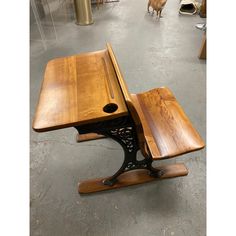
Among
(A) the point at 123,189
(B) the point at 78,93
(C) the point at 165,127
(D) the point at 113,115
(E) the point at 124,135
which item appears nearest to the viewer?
(D) the point at 113,115

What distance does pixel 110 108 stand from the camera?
0.96m

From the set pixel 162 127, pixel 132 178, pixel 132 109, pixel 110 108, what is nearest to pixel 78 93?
pixel 110 108

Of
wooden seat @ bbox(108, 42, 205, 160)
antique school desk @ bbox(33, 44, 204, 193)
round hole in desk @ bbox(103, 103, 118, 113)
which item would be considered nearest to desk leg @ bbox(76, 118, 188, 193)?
antique school desk @ bbox(33, 44, 204, 193)

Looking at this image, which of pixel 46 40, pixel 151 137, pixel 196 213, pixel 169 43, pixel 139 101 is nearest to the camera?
pixel 151 137

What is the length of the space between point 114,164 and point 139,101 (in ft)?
1.92

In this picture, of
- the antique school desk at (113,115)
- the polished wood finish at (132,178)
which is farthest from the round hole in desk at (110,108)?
the polished wood finish at (132,178)

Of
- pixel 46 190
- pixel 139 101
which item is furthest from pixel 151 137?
pixel 46 190

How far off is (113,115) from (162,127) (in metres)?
0.52

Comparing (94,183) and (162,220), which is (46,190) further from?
(162,220)

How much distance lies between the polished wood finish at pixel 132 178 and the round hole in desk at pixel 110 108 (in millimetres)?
768

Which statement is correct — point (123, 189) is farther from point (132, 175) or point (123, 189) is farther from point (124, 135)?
point (124, 135)

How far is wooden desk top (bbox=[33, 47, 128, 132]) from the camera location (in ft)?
3.00

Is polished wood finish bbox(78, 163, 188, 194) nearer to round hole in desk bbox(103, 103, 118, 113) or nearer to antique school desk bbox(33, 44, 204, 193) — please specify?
antique school desk bbox(33, 44, 204, 193)

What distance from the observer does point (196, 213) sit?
1365mm
